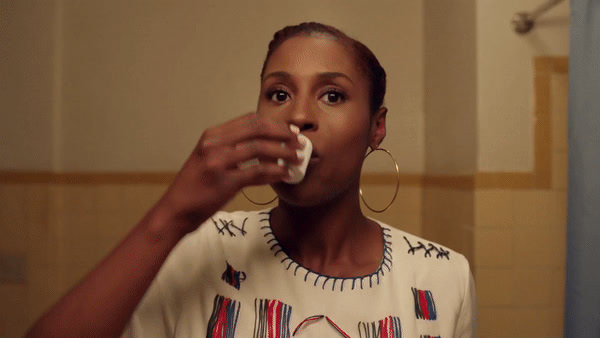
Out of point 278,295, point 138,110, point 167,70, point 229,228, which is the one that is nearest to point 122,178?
point 138,110

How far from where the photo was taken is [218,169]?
0.51 m

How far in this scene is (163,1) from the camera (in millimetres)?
1805

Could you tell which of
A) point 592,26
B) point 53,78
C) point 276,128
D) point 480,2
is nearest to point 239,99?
point 53,78

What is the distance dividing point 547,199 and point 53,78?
1.67 m

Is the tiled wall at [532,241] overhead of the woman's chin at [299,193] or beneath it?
beneath

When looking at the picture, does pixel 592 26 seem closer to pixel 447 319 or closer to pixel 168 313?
pixel 447 319

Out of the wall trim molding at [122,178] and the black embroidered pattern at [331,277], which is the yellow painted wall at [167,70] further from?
the black embroidered pattern at [331,277]

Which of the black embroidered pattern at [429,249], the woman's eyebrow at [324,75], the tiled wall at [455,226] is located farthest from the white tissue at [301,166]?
the tiled wall at [455,226]

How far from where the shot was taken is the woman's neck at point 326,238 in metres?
0.74

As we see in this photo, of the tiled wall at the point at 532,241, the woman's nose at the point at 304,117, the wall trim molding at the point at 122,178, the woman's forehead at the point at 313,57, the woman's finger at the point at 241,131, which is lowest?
the tiled wall at the point at 532,241

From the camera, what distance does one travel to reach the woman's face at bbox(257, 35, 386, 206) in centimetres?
67

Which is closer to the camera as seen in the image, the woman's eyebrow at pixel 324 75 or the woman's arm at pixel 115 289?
the woman's arm at pixel 115 289

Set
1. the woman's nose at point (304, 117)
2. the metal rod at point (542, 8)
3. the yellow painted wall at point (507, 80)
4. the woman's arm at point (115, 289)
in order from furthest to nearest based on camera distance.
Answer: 1. the yellow painted wall at point (507, 80)
2. the metal rod at point (542, 8)
3. the woman's nose at point (304, 117)
4. the woman's arm at point (115, 289)

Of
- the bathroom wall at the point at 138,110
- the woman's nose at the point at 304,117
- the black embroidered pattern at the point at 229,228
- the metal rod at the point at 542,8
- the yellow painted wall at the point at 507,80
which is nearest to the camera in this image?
the woman's nose at the point at 304,117
